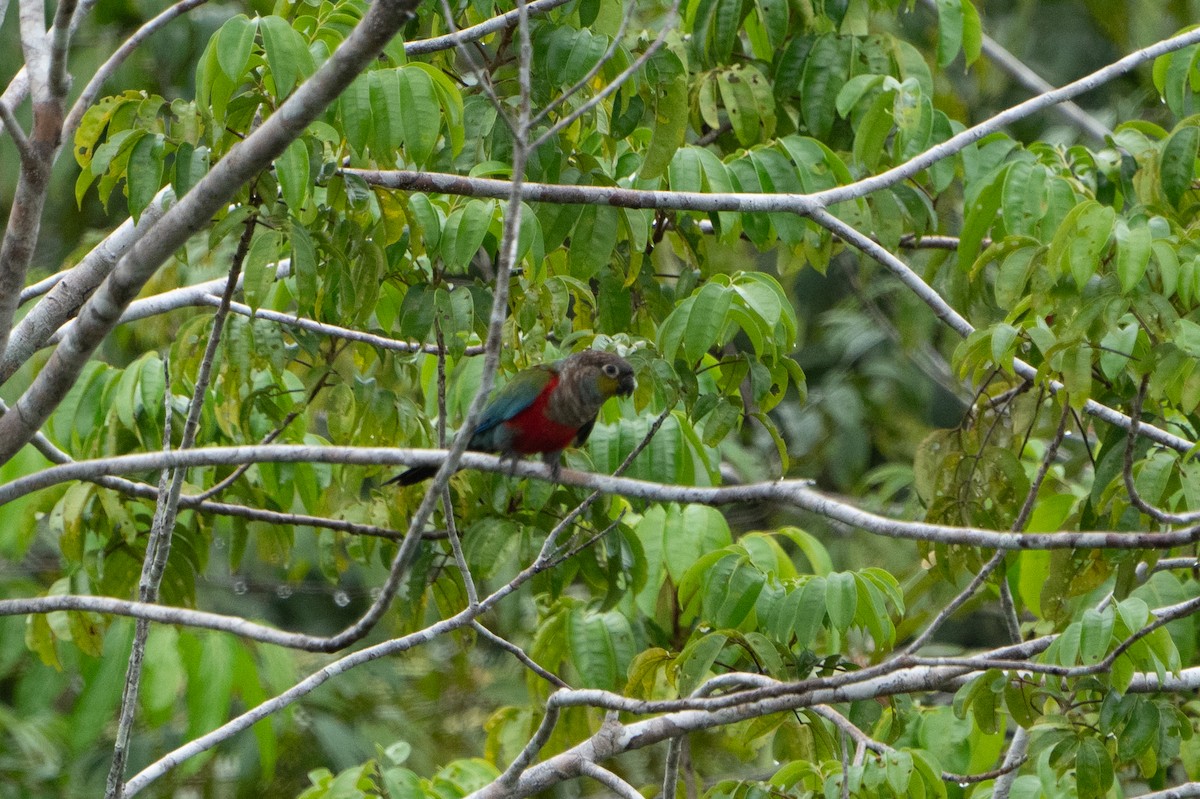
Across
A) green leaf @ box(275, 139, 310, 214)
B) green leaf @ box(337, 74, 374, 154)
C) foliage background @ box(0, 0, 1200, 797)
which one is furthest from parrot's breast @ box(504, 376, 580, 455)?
green leaf @ box(275, 139, 310, 214)

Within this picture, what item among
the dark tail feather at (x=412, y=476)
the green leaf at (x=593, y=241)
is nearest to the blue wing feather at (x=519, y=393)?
the dark tail feather at (x=412, y=476)

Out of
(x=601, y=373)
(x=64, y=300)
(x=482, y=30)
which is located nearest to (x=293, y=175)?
(x=64, y=300)

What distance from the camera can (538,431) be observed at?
4082 millimetres

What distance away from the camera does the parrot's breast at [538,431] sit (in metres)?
4.08

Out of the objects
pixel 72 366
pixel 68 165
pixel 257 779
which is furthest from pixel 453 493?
pixel 68 165

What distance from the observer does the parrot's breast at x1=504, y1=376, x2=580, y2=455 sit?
4.08 meters

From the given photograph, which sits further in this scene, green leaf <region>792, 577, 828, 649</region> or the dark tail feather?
the dark tail feather

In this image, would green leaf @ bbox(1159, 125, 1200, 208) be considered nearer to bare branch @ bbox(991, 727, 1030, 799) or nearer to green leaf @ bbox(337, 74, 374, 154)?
bare branch @ bbox(991, 727, 1030, 799)

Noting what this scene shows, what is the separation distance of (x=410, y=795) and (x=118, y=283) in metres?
1.93

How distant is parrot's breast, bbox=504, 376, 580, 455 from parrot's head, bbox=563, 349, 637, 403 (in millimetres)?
135

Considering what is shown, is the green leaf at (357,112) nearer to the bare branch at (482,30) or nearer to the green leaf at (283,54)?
the green leaf at (283,54)

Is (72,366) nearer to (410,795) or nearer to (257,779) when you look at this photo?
(410,795)

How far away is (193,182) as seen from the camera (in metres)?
3.13

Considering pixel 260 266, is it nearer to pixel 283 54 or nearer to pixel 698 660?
pixel 283 54
